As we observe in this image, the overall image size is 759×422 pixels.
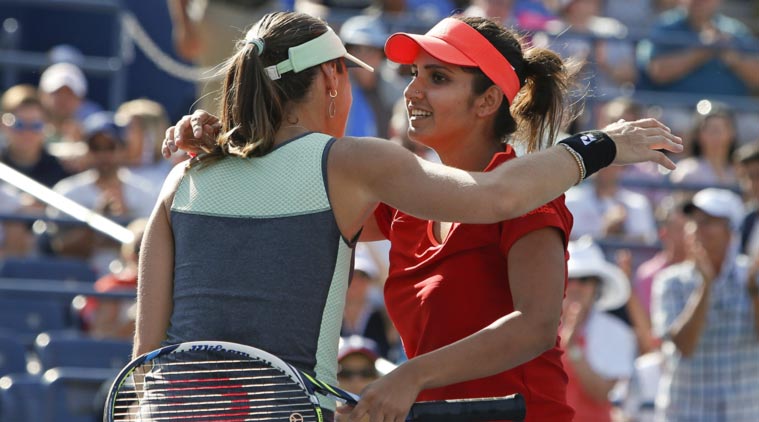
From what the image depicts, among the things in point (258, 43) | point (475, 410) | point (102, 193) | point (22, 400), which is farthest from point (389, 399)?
point (102, 193)

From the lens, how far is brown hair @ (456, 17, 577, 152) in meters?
3.14

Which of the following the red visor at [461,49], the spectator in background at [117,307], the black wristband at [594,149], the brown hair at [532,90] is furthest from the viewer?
the spectator in background at [117,307]

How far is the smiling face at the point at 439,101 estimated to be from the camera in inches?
122

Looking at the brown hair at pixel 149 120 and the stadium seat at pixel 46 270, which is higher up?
the brown hair at pixel 149 120

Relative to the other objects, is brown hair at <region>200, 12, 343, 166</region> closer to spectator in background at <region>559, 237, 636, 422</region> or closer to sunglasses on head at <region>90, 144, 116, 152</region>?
spectator in background at <region>559, 237, 636, 422</region>

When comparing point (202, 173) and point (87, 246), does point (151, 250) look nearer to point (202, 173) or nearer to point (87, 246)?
point (202, 173)

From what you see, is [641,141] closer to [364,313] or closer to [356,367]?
[356,367]

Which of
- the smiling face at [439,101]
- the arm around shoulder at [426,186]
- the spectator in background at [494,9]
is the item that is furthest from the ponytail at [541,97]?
the spectator in background at [494,9]

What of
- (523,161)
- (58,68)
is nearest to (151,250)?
(523,161)

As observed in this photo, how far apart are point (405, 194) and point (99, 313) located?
4.27 metres

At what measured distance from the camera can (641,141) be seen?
2.88 m

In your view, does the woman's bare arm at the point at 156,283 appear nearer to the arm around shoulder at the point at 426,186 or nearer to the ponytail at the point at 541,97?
the arm around shoulder at the point at 426,186

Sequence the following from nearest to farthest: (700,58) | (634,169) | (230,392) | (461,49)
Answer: (230,392), (461,49), (634,169), (700,58)

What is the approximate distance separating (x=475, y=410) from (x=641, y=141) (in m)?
0.74
